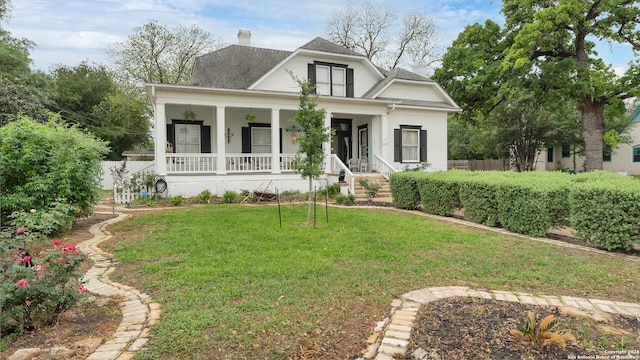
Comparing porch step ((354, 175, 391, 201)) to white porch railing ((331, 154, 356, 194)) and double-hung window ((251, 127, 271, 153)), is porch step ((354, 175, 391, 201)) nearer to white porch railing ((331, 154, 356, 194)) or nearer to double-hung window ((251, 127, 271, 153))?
Answer: white porch railing ((331, 154, 356, 194))

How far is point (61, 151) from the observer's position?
282 inches

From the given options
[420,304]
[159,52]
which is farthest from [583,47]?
[159,52]

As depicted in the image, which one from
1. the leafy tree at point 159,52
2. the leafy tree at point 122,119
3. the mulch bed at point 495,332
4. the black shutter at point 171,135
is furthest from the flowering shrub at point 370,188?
the leafy tree at point 122,119

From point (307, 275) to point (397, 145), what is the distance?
519 inches

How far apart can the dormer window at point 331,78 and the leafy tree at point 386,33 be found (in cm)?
1413

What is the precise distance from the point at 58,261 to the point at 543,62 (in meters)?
19.7

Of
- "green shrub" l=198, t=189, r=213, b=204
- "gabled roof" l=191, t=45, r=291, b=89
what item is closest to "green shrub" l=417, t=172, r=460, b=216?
"green shrub" l=198, t=189, r=213, b=204

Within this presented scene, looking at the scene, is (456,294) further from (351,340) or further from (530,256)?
(530,256)

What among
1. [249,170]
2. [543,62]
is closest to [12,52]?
[249,170]

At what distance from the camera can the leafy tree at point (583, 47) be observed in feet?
47.9

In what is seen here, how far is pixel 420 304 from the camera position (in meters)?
3.45

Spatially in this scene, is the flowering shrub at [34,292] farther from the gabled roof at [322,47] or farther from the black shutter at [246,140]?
the gabled roof at [322,47]

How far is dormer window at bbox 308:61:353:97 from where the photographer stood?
1592 cm

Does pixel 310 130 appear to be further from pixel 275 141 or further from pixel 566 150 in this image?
pixel 566 150
